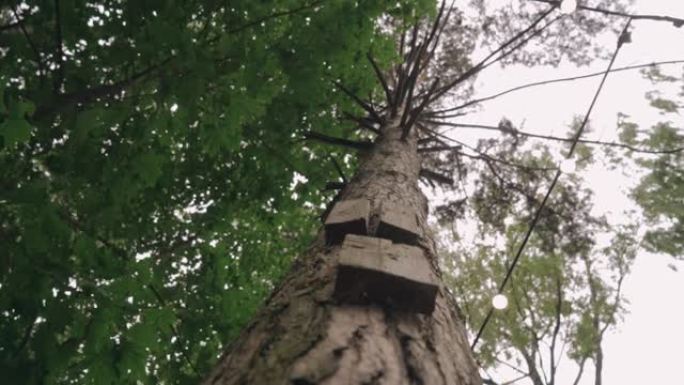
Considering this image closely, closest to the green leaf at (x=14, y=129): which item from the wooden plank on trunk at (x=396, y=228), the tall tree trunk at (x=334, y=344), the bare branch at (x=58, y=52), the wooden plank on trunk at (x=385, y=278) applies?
the bare branch at (x=58, y=52)

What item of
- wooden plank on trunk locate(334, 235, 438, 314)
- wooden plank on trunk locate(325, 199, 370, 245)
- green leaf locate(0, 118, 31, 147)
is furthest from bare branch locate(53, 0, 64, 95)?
wooden plank on trunk locate(334, 235, 438, 314)

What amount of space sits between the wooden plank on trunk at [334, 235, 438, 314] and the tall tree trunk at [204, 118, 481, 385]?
0.03m

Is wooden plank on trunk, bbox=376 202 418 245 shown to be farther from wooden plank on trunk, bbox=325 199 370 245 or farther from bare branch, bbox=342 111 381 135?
bare branch, bbox=342 111 381 135

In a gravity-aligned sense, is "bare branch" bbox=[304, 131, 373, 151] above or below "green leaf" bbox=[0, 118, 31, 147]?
above

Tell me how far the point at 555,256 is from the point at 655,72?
26.6 feet

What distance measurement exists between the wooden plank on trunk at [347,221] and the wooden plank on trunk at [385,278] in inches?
16.1

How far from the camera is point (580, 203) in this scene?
7109 mm

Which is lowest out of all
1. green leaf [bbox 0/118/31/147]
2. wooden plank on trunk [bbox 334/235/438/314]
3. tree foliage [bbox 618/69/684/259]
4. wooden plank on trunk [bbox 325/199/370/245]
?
wooden plank on trunk [bbox 334/235/438/314]

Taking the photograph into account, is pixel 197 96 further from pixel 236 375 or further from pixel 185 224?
pixel 185 224

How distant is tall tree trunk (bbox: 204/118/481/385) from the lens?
1116 mm

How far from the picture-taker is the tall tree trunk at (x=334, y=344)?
1.12m

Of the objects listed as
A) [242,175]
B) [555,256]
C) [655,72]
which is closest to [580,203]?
[555,256]

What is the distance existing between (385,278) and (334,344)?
0.79 feet

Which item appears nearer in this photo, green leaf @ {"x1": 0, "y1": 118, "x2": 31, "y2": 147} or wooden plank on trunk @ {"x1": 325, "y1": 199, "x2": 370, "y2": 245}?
green leaf @ {"x1": 0, "y1": 118, "x2": 31, "y2": 147}
